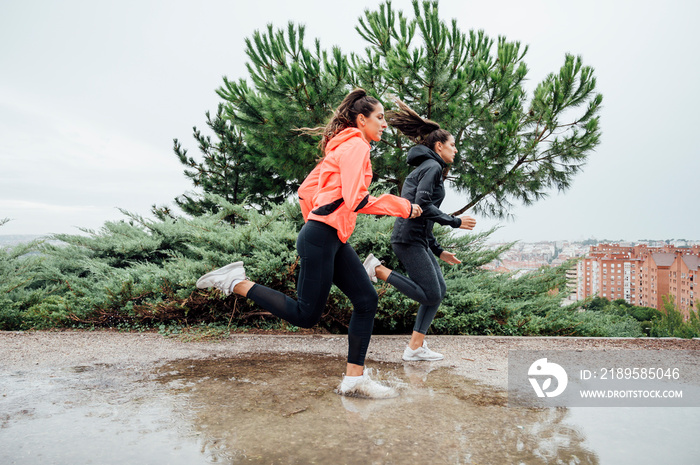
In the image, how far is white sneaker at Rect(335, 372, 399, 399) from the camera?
2777 millimetres

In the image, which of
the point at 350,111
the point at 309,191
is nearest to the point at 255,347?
the point at 309,191

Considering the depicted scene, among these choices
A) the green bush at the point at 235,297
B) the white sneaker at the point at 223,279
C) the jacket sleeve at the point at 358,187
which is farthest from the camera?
the green bush at the point at 235,297

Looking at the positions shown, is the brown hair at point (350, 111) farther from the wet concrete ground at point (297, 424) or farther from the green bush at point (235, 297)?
the green bush at point (235, 297)

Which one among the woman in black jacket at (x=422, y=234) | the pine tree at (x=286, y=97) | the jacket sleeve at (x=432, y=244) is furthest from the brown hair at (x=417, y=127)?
the pine tree at (x=286, y=97)

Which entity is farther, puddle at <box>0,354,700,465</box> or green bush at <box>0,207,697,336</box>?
green bush at <box>0,207,697,336</box>

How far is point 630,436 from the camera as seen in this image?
7.75 feet

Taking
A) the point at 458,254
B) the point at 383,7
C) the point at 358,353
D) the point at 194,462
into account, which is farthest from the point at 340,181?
the point at 383,7

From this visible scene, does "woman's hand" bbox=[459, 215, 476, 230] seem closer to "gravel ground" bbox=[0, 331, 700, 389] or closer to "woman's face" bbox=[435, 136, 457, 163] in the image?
"woman's face" bbox=[435, 136, 457, 163]

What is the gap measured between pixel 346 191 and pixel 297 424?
3.99ft

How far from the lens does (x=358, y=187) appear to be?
261cm

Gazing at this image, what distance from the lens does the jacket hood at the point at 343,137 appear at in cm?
277

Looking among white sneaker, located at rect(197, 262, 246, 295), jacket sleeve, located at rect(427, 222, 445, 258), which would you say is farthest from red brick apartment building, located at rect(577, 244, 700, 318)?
white sneaker, located at rect(197, 262, 246, 295)

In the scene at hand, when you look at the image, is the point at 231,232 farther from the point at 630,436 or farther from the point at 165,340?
the point at 630,436

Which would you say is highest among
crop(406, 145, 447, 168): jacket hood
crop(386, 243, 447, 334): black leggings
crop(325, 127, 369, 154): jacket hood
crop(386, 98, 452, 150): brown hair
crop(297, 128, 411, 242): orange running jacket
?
crop(386, 98, 452, 150): brown hair
